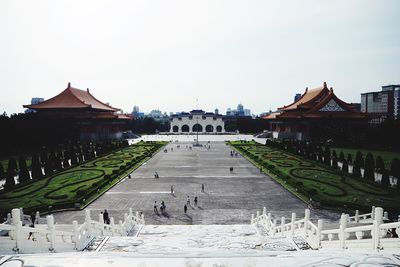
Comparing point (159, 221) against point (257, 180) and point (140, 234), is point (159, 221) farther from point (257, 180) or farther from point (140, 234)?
point (257, 180)

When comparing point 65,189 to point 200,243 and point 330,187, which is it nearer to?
point 200,243

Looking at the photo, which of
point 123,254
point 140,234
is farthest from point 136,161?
point 123,254

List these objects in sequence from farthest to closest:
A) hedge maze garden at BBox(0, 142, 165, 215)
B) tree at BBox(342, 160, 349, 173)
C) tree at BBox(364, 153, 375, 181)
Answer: tree at BBox(342, 160, 349, 173) → tree at BBox(364, 153, 375, 181) → hedge maze garden at BBox(0, 142, 165, 215)

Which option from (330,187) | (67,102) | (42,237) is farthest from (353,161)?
(67,102)

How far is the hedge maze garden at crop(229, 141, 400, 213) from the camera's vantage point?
69.9ft

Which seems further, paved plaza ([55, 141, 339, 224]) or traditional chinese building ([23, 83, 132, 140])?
traditional chinese building ([23, 83, 132, 140])

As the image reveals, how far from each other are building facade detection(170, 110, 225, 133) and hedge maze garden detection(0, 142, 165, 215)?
2815 inches

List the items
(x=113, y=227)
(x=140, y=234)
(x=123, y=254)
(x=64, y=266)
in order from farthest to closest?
1. (x=140, y=234)
2. (x=113, y=227)
3. (x=123, y=254)
4. (x=64, y=266)

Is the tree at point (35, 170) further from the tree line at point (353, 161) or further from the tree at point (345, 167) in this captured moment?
the tree at point (345, 167)

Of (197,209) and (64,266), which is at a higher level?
(64,266)

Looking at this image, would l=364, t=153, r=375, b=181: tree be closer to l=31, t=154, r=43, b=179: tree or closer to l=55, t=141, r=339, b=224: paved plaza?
l=55, t=141, r=339, b=224: paved plaza

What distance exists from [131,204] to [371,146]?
42.4 metres

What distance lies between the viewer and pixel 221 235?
45.0 ft

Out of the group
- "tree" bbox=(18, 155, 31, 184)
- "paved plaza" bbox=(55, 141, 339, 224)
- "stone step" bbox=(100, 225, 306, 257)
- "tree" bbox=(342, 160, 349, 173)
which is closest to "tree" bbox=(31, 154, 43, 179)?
"tree" bbox=(18, 155, 31, 184)
